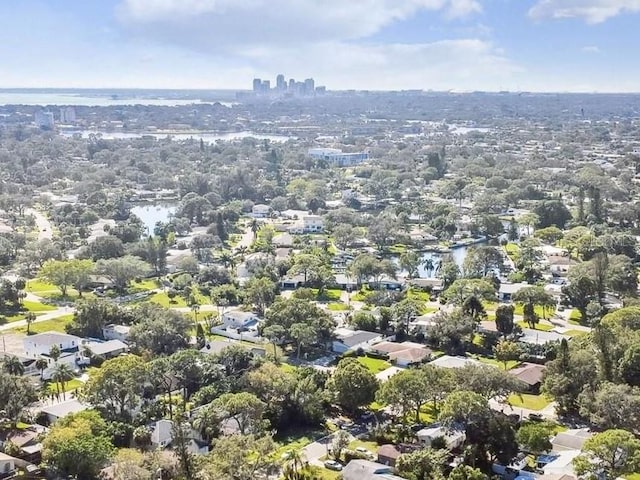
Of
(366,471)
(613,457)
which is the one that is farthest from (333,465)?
(613,457)

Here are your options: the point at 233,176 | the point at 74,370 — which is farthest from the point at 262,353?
the point at 233,176

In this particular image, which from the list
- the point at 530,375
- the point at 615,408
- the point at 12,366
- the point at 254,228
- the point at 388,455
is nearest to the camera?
the point at 388,455

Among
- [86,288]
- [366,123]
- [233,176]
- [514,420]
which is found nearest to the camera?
[514,420]

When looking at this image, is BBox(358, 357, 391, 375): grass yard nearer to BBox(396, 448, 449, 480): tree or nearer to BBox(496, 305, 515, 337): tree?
BBox(496, 305, 515, 337): tree

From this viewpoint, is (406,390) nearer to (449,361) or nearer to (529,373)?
(449,361)

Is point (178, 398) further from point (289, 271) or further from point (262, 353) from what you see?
point (289, 271)

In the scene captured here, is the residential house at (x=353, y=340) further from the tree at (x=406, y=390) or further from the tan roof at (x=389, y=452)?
the tan roof at (x=389, y=452)
